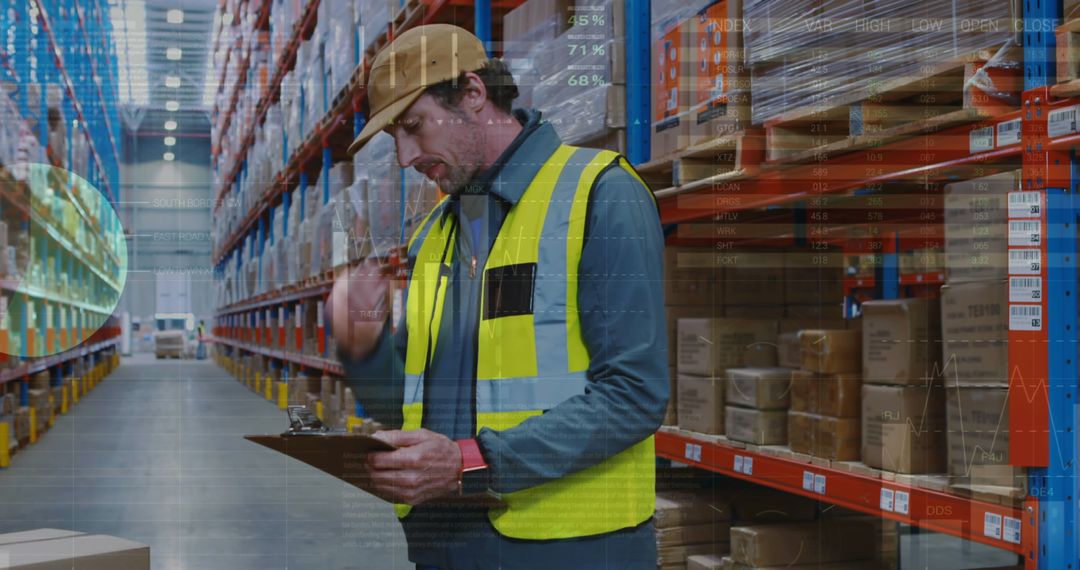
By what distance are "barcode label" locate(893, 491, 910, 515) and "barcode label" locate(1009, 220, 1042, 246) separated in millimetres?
684

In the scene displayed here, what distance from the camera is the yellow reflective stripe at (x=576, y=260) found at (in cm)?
183

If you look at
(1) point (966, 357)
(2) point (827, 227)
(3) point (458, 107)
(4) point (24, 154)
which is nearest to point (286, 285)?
(4) point (24, 154)

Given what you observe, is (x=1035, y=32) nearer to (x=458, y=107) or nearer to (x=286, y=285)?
(x=458, y=107)

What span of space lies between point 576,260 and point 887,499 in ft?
3.34

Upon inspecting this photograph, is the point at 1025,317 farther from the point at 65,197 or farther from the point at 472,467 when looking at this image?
the point at 65,197

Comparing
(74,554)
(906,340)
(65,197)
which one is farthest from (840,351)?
→ (65,197)

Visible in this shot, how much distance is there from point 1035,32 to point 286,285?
19.9 feet

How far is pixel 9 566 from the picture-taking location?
1919mm

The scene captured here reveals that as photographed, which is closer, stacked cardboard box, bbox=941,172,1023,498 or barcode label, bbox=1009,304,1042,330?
barcode label, bbox=1009,304,1042,330

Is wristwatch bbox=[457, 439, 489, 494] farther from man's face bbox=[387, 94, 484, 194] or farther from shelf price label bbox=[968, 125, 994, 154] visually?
shelf price label bbox=[968, 125, 994, 154]

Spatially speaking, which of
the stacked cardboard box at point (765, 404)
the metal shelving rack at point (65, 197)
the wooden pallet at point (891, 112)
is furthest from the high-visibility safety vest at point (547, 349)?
the metal shelving rack at point (65, 197)

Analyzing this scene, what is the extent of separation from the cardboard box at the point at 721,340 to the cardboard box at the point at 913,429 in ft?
2.21

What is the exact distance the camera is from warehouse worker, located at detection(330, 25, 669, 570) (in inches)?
70.1

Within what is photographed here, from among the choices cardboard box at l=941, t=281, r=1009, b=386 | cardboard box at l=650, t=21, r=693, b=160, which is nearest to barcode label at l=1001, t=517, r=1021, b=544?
cardboard box at l=941, t=281, r=1009, b=386
